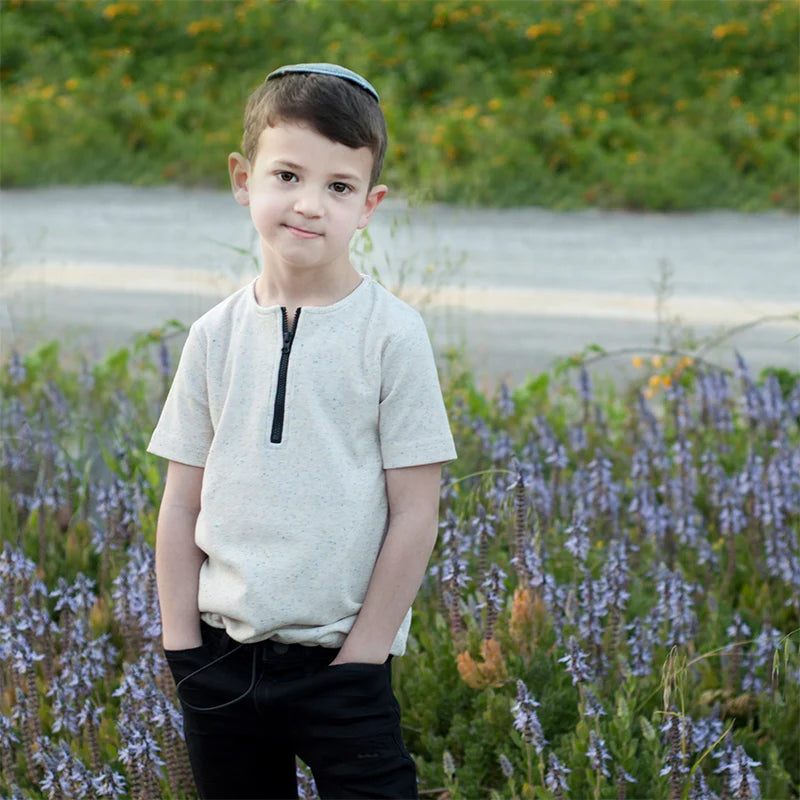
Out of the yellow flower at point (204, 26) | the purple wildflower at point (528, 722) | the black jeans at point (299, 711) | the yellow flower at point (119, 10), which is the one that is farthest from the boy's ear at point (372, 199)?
the yellow flower at point (119, 10)

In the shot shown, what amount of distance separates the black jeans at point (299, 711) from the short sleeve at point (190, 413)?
303 millimetres

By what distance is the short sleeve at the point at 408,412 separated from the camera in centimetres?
206

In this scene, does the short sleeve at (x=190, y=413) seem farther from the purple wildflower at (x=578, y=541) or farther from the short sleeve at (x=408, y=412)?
the purple wildflower at (x=578, y=541)

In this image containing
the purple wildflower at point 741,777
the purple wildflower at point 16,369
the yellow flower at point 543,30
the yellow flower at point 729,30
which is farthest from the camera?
the yellow flower at point 543,30

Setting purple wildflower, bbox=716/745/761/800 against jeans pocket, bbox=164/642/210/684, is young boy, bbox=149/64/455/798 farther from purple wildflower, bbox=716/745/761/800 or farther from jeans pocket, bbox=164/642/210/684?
purple wildflower, bbox=716/745/761/800

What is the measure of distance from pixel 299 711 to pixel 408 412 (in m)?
0.52

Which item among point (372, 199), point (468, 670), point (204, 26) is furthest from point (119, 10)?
point (372, 199)

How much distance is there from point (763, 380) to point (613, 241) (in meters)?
4.95

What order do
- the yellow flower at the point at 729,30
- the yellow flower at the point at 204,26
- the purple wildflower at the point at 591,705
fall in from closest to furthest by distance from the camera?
the purple wildflower at the point at 591,705
the yellow flower at the point at 729,30
the yellow flower at the point at 204,26

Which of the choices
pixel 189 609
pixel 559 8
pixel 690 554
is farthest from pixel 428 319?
pixel 559 8

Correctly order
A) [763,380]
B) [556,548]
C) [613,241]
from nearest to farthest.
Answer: [556,548]
[763,380]
[613,241]

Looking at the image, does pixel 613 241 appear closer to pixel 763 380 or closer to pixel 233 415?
pixel 763 380

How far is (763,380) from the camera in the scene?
17.0 feet

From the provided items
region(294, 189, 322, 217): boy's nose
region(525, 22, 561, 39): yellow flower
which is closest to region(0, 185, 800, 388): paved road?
region(525, 22, 561, 39): yellow flower
